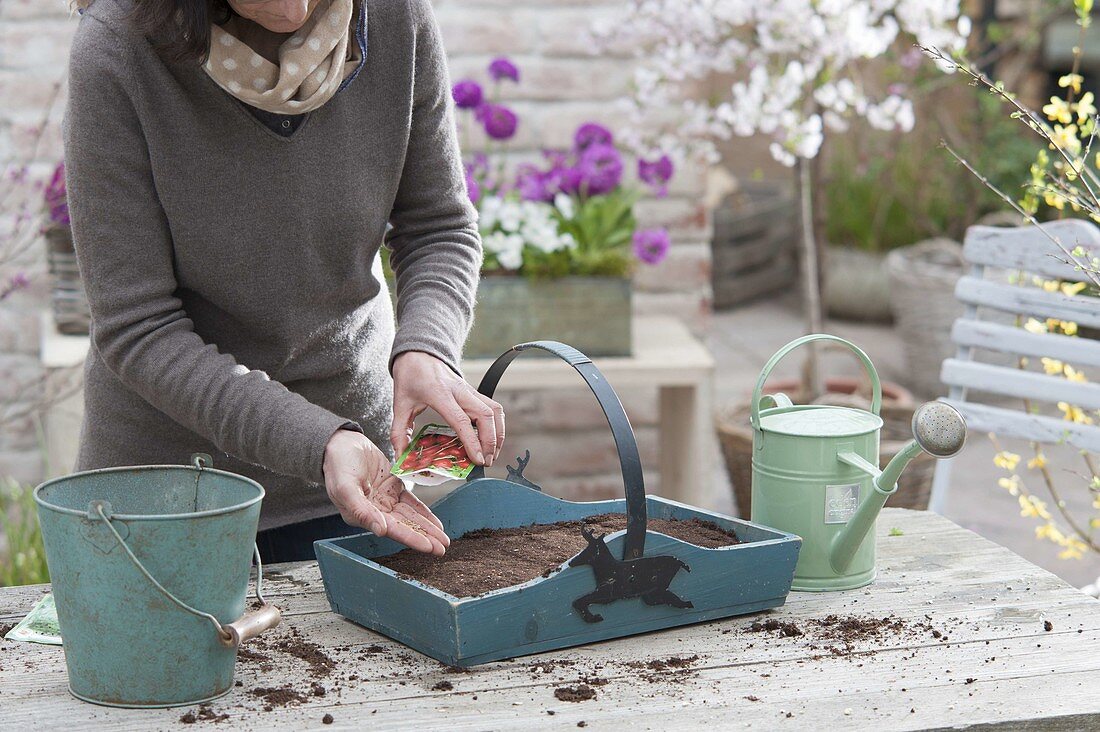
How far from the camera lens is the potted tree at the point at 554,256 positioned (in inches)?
110

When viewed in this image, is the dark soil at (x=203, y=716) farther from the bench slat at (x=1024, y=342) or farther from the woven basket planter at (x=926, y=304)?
the woven basket planter at (x=926, y=304)

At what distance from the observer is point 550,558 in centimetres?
128

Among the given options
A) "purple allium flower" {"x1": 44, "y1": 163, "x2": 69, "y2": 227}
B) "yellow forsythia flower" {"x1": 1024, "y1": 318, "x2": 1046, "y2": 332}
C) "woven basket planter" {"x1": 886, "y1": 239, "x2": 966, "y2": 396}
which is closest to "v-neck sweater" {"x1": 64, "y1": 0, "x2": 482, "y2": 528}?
"yellow forsythia flower" {"x1": 1024, "y1": 318, "x2": 1046, "y2": 332}

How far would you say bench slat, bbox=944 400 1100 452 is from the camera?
190cm

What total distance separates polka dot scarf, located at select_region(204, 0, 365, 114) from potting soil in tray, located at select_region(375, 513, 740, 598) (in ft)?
1.64

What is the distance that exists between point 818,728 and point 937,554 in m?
0.51

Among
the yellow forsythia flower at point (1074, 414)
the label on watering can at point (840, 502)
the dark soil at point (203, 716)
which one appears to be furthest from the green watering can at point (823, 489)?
the yellow forsythia flower at point (1074, 414)

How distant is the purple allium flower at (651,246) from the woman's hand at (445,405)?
5.06ft

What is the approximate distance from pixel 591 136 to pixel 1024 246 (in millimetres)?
1067

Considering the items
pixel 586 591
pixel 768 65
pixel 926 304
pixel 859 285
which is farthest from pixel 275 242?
pixel 859 285

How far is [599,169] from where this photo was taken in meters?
2.85

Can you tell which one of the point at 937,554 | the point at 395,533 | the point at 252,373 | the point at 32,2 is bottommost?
the point at 937,554

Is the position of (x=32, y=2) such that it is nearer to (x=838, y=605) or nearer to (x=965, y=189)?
(x=838, y=605)

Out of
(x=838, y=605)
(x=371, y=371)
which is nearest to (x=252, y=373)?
(x=371, y=371)
